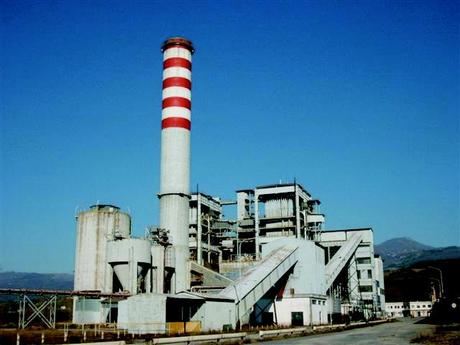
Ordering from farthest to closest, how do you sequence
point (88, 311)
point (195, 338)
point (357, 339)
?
point (88, 311) < point (357, 339) < point (195, 338)

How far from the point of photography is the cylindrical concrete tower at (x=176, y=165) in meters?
53.1

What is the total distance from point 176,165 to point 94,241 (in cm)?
1207

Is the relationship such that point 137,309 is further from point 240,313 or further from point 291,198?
point 291,198

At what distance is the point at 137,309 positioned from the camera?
3431cm

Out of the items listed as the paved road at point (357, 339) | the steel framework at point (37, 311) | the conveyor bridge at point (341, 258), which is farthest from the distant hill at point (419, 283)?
the steel framework at point (37, 311)

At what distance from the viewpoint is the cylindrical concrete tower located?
53.1m

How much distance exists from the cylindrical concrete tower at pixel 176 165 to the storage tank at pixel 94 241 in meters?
5.62

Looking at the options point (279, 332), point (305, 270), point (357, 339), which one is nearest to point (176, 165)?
point (305, 270)

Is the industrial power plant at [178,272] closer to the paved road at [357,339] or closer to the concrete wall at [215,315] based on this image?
the concrete wall at [215,315]

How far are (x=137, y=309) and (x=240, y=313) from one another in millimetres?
9277

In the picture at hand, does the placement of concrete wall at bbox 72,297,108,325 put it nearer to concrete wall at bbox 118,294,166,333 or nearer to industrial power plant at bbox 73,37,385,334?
industrial power plant at bbox 73,37,385,334

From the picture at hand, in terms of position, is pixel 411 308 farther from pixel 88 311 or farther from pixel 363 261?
pixel 88 311

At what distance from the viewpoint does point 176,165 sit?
5394 cm

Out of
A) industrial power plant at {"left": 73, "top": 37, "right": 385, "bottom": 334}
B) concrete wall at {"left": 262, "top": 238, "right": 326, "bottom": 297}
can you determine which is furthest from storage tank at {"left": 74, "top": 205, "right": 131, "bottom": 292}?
concrete wall at {"left": 262, "top": 238, "right": 326, "bottom": 297}
